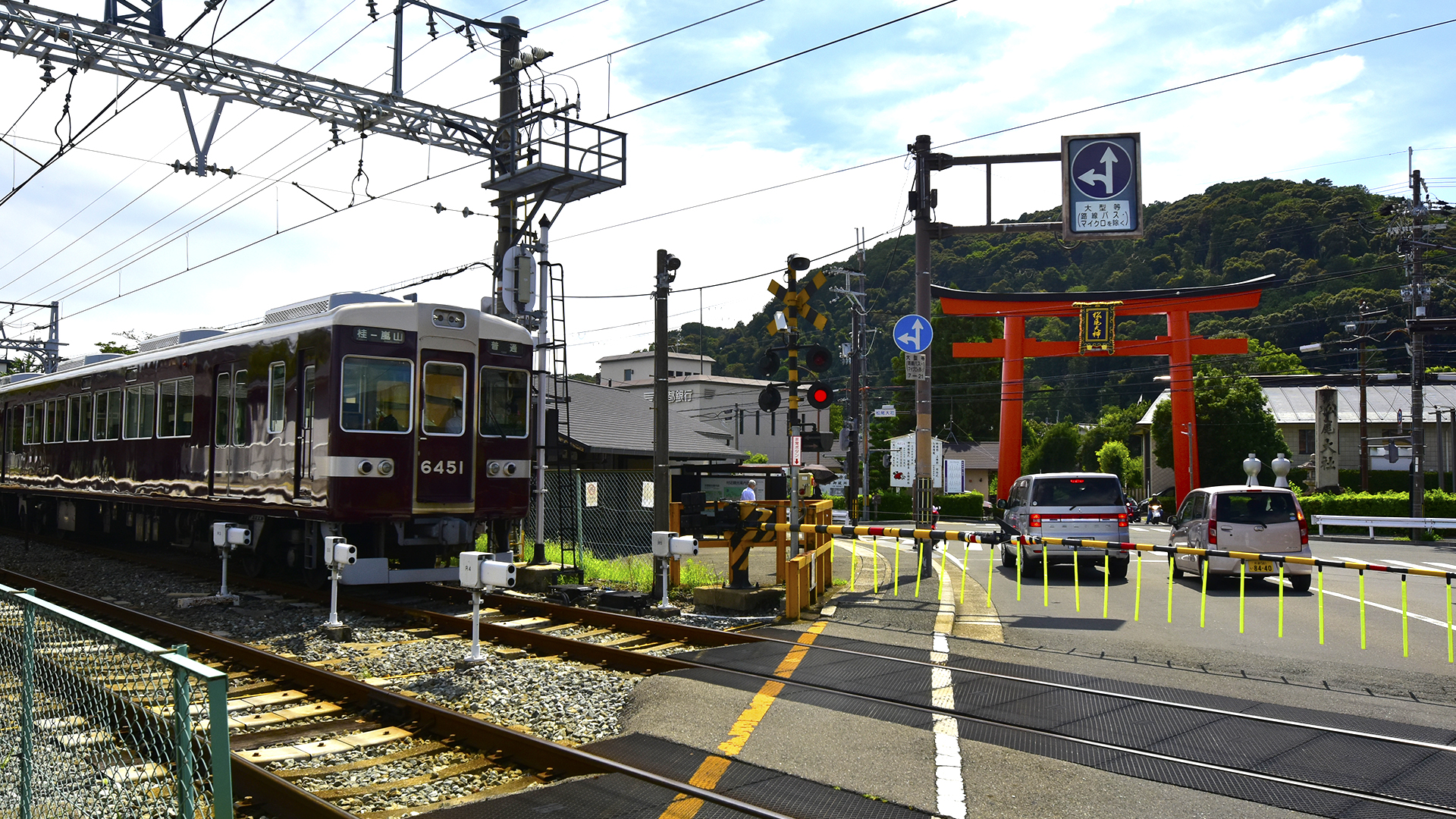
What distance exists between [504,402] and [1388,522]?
27372mm

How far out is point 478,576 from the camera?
866 centimetres

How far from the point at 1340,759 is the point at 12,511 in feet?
94.3

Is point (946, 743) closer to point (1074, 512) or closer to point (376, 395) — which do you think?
point (376, 395)

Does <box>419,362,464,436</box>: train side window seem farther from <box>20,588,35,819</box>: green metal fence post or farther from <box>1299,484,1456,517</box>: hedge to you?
<box>1299,484,1456,517</box>: hedge

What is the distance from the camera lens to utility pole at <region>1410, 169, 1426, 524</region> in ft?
100

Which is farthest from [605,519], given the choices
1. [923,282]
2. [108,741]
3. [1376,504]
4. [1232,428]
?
[1232,428]

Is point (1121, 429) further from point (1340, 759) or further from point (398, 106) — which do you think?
point (1340, 759)

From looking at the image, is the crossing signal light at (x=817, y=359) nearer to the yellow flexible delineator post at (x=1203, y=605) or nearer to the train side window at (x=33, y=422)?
the yellow flexible delineator post at (x=1203, y=605)

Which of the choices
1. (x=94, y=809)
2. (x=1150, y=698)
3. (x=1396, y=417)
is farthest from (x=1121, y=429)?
(x=94, y=809)

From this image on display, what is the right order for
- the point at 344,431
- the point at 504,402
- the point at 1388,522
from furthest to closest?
1. the point at 1388,522
2. the point at 504,402
3. the point at 344,431

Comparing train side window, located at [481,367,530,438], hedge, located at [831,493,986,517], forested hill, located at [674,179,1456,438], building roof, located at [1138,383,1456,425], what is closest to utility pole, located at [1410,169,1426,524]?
building roof, located at [1138,383,1456,425]

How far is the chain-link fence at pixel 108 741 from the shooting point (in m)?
3.00

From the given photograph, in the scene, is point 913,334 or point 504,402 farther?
point 913,334

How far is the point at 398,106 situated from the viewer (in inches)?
611
